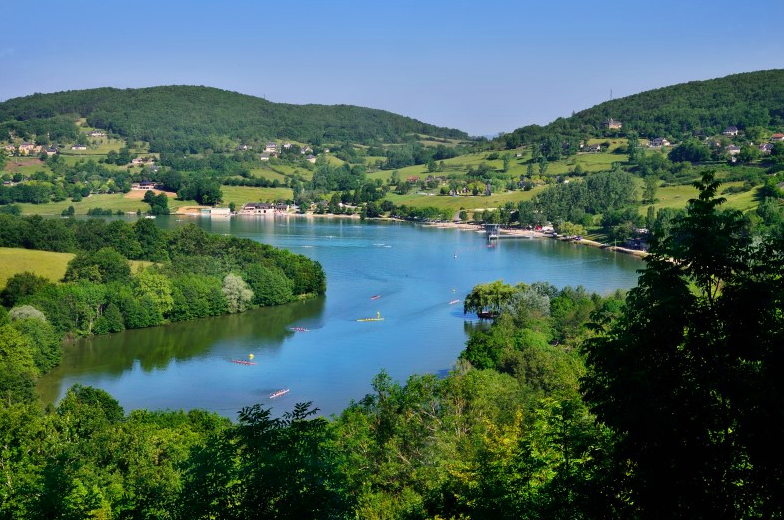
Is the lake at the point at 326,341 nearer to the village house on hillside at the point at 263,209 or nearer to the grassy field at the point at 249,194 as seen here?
the village house on hillside at the point at 263,209

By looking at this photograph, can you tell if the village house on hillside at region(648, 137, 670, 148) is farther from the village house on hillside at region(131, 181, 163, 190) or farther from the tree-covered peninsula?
the tree-covered peninsula

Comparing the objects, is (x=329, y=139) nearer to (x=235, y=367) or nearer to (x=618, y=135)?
(x=618, y=135)

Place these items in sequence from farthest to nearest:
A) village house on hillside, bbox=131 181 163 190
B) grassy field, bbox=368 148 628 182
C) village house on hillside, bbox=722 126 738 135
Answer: village house on hillside, bbox=722 126 738 135
village house on hillside, bbox=131 181 163 190
grassy field, bbox=368 148 628 182

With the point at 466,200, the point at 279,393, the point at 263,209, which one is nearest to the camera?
the point at 279,393

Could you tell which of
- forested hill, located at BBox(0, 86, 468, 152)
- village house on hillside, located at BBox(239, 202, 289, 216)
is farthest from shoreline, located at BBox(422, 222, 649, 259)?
forested hill, located at BBox(0, 86, 468, 152)

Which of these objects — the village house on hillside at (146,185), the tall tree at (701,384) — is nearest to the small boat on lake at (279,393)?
the tall tree at (701,384)

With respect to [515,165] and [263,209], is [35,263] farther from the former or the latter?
[515,165]

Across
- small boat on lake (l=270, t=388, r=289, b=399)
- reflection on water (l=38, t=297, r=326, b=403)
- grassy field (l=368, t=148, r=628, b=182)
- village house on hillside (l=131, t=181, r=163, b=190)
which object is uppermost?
grassy field (l=368, t=148, r=628, b=182)

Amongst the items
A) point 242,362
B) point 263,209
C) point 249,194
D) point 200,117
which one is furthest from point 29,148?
point 242,362
